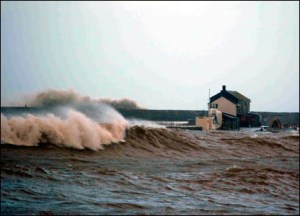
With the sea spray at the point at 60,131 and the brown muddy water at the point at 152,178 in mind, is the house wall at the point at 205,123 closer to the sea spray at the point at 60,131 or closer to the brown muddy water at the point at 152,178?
the brown muddy water at the point at 152,178

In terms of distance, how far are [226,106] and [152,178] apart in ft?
19.2

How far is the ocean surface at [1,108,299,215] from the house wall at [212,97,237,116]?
0.90 meters

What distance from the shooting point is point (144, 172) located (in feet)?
28.8

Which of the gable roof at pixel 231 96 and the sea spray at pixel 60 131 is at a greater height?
the gable roof at pixel 231 96

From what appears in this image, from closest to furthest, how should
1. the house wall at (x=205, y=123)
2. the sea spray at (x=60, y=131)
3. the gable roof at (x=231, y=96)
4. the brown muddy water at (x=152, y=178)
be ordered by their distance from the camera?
the brown muddy water at (x=152, y=178)
the sea spray at (x=60, y=131)
the gable roof at (x=231, y=96)
the house wall at (x=205, y=123)

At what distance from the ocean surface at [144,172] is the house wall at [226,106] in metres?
0.90

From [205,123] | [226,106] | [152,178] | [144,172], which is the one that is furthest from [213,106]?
[152,178]

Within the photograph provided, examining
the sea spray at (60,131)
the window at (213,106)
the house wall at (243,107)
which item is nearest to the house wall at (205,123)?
the window at (213,106)

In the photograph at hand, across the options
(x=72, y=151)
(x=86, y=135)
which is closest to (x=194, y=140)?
(x=86, y=135)

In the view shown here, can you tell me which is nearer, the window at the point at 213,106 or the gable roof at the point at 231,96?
the window at the point at 213,106

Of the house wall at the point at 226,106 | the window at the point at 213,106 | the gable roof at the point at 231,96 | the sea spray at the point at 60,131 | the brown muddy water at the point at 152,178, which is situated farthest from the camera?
the gable roof at the point at 231,96

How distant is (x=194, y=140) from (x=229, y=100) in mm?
2066

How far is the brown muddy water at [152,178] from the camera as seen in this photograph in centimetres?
595

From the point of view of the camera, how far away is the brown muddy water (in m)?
5.95
